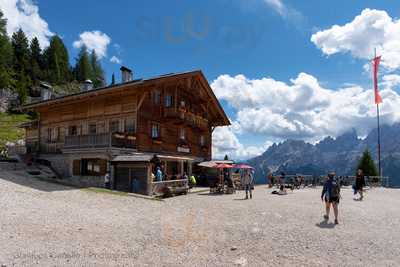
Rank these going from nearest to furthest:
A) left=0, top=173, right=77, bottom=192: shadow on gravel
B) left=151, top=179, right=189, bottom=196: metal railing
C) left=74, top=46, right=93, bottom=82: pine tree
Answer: left=0, top=173, right=77, bottom=192: shadow on gravel, left=151, top=179, right=189, bottom=196: metal railing, left=74, top=46, right=93, bottom=82: pine tree

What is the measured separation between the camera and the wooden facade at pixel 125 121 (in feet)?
74.2

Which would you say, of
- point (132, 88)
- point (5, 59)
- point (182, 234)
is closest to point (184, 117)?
point (132, 88)

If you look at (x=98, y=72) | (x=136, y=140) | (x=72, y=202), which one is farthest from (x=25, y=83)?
(x=72, y=202)

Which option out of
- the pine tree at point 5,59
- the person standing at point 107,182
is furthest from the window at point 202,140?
the pine tree at point 5,59

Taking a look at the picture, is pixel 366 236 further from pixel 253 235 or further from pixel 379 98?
pixel 379 98

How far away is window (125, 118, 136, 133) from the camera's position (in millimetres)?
23500

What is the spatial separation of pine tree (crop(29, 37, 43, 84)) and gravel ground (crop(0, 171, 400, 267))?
76268mm

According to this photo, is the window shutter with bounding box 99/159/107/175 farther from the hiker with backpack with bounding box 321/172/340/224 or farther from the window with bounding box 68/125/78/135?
the hiker with backpack with bounding box 321/172/340/224

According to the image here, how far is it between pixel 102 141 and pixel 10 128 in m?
43.5

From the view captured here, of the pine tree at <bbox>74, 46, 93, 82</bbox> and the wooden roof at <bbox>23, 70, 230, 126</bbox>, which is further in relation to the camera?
the pine tree at <bbox>74, 46, 93, 82</bbox>

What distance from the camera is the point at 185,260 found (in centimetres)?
716

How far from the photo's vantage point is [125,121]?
78.3 ft

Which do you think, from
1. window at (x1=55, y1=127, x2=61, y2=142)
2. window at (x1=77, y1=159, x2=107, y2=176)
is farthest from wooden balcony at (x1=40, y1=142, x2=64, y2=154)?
window at (x1=77, y1=159, x2=107, y2=176)

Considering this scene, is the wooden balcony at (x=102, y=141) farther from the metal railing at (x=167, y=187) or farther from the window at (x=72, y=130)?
the metal railing at (x=167, y=187)
